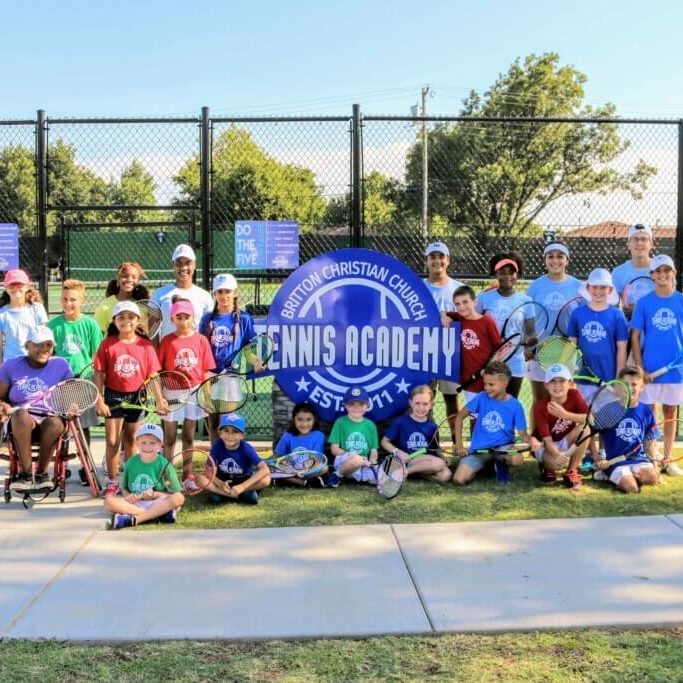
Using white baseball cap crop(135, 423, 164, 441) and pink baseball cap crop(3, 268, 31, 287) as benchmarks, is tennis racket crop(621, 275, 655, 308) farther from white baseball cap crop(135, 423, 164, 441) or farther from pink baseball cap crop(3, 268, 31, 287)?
pink baseball cap crop(3, 268, 31, 287)

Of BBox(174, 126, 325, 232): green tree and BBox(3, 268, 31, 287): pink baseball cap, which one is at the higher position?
BBox(174, 126, 325, 232): green tree

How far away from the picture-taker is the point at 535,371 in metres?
6.60

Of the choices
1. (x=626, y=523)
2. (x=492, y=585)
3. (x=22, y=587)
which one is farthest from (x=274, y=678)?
(x=626, y=523)

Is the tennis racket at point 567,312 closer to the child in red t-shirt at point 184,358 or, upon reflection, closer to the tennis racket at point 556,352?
the tennis racket at point 556,352

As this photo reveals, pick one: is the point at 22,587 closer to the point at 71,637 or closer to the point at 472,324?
the point at 71,637

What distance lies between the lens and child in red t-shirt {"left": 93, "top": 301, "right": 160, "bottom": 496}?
5.85 metres

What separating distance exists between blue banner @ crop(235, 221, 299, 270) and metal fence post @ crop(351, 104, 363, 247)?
60cm

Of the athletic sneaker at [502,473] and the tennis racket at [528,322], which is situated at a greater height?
the tennis racket at [528,322]

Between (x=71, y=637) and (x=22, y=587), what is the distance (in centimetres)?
73

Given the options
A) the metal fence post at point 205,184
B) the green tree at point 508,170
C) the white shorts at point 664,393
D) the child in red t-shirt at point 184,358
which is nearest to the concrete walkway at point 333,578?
the child in red t-shirt at point 184,358

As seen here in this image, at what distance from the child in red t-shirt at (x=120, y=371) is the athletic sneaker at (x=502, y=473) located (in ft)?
8.64

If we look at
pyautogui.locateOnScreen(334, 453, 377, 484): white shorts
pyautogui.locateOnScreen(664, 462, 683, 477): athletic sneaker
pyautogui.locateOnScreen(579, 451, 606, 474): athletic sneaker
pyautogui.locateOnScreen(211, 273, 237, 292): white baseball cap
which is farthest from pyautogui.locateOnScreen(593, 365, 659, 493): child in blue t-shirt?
pyautogui.locateOnScreen(211, 273, 237, 292): white baseball cap

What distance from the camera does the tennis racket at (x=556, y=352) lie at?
20.5 feet

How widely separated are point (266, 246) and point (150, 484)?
3.10 meters
